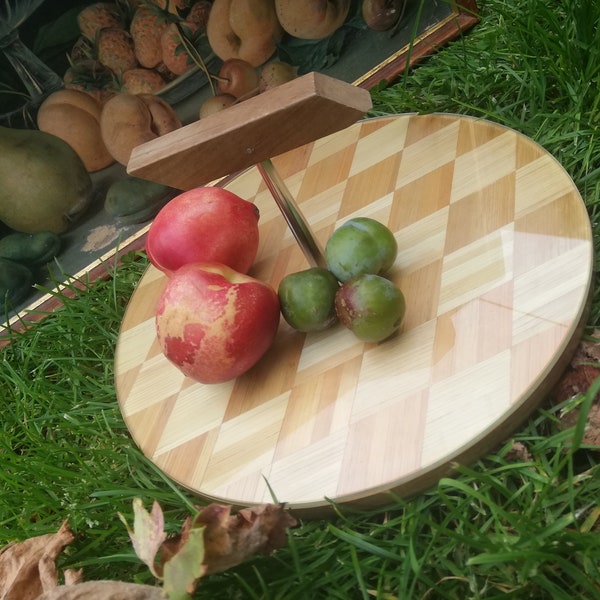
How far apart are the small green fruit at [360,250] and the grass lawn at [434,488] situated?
0.29 m

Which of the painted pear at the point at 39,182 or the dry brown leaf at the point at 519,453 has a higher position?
the painted pear at the point at 39,182

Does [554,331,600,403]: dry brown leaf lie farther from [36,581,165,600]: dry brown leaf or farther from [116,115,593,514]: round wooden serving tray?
[36,581,165,600]: dry brown leaf

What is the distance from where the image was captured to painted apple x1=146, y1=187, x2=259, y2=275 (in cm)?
109

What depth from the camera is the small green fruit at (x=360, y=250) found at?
3.16ft

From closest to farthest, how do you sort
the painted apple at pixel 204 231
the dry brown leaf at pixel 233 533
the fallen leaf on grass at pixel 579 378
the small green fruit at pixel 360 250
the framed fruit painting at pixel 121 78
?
1. the dry brown leaf at pixel 233 533
2. the fallen leaf on grass at pixel 579 378
3. the small green fruit at pixel 360 250
4. the painted apple at pixel 204 231
5. the framed fruit painting at pixel 121 78

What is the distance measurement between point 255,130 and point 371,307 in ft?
0.91

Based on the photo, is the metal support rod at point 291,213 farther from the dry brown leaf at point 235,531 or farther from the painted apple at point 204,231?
the dry brown leaf at point 235,531

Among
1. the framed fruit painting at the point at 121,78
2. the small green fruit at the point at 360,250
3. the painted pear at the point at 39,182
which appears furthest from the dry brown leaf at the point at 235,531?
the painted pear at the point at 39,182

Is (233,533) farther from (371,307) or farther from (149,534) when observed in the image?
(371,307)

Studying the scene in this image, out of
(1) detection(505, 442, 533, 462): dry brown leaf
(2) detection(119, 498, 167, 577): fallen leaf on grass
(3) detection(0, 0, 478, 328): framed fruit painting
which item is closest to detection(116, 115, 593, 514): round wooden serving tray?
(1) detection(505, 442, 533, 462): dry brown leaf

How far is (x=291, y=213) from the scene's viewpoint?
104 centimetres

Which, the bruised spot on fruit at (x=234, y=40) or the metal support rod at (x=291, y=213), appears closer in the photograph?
the metal support rod at (x=291, y=213)

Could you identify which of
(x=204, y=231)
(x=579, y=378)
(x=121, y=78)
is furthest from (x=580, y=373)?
(x=121, y=78)

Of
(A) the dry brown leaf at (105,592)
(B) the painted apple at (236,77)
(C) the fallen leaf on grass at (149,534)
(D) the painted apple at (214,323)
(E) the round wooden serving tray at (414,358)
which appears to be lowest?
(E) the round wooden serving tray at (414,358)
